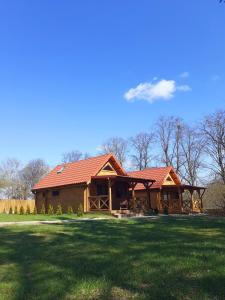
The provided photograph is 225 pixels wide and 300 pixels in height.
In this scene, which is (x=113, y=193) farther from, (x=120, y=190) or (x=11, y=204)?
(x=11, y=204)

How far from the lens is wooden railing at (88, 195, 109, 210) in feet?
94.3

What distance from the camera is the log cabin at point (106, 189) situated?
29484 millimetres

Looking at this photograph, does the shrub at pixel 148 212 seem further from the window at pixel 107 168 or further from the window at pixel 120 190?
the window at pixel 107 168

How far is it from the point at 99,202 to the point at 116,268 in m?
21.9

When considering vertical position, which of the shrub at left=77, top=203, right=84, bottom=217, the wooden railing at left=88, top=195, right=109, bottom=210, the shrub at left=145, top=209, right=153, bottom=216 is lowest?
the shrub at left=145, top=209, right=153, bottom=216

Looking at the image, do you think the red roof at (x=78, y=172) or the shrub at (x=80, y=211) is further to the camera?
the red roof at (x=78, y=172)

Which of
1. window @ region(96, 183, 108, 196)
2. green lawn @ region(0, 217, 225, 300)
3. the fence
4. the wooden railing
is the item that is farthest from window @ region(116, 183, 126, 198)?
green lawn @ region(0, 217, 225, 300)

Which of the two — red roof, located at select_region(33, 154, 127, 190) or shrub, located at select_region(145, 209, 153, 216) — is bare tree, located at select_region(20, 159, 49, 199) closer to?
red roof, located at select_region(33, 154, 127, 190)

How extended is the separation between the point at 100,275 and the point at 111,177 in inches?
848

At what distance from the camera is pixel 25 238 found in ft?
38.0

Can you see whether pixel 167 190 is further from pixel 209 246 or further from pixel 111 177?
pixel 209 246

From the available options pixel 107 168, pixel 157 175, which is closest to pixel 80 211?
pixel 107 168

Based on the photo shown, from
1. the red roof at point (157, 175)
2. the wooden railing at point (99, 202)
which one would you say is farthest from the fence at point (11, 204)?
the wooden railing at point (99, 202)

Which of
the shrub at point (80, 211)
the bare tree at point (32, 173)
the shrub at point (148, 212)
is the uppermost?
the bare tree at point (32, 173)
